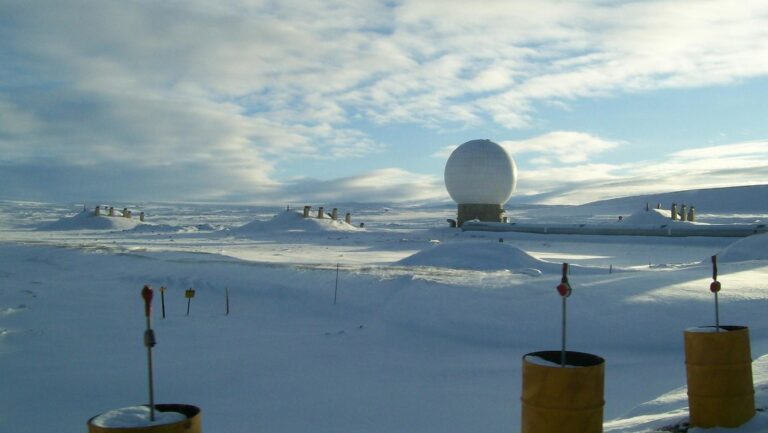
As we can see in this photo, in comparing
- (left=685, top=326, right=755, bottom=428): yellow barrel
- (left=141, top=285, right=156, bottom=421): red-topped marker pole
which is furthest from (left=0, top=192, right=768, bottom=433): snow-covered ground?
(left=141, top=285, right=156, bottom=421): red-topped marker pole

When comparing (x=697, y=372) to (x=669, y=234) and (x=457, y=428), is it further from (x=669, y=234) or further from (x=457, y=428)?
(x=669, y=234)

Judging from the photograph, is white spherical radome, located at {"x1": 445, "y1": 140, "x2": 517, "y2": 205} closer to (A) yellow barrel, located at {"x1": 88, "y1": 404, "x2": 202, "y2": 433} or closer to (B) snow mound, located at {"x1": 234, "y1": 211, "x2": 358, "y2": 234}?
(B) snow mound, located at {"x1": 234, "y1": 211, "x2": 358, "y2": 234}

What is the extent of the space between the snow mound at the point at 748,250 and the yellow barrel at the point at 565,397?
1890 centimetres

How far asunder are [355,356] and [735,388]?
5482 millimetres

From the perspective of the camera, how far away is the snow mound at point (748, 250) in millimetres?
20594

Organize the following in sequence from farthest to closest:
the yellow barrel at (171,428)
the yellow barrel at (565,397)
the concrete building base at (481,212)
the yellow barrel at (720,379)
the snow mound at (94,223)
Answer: the snow mound at (94,223)
the concrete building base at (481,212)
the yellow barrel at (720,379)
the yellow barrel at (565,397)
the yellow barrel at (171,428)

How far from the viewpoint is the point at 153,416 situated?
11.5ft

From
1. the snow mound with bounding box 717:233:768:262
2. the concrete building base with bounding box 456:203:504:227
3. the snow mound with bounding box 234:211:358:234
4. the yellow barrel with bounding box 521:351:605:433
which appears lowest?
the yellow barrel with bounding box 521:351:605:433

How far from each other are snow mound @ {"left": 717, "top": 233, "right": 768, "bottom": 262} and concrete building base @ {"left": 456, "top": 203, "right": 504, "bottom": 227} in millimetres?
26939

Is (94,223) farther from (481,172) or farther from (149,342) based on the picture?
(149,342)

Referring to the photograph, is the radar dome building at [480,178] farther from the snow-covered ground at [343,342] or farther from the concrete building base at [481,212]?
the snow-covered ground at [343,342]

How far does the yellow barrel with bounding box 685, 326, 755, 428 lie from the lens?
501 cm

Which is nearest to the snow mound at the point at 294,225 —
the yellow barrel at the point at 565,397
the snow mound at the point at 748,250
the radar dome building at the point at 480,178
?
the radar dome building at the point at 480,178

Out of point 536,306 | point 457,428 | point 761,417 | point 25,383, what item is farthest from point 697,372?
point 25,383
